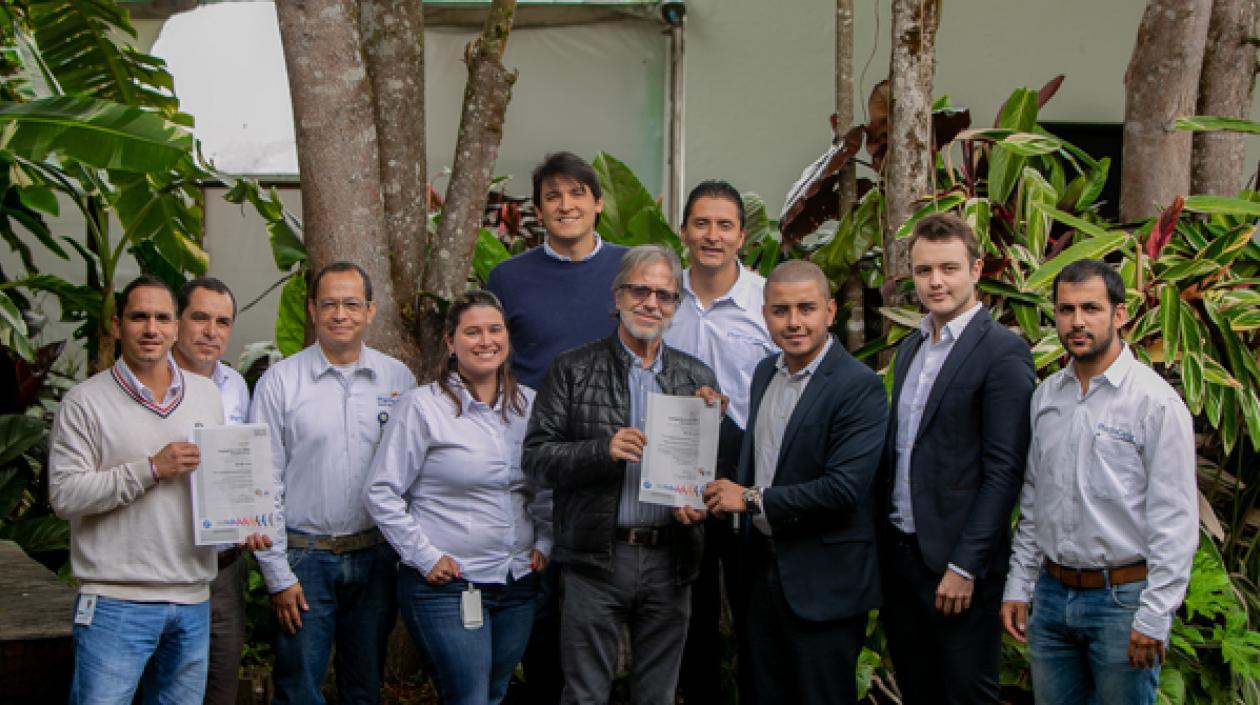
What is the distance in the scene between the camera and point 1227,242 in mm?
4352

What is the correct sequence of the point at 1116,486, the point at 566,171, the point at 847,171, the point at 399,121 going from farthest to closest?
1. the point at 847,171
2. the point at 399,121
3. the point at 566,171
4. the point at 1116,486

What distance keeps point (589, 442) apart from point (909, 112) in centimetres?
219

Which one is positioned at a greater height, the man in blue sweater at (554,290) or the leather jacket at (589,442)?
the man in blue sweater at (554,290)

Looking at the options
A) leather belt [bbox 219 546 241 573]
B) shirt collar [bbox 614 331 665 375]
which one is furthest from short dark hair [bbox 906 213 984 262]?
leather belt [bbox 219 546 241 573]

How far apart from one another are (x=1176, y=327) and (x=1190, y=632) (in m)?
1.05

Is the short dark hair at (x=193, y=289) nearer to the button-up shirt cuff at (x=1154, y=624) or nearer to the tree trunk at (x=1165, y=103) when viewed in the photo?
the button-up shirt cuff at (x=1154, y=624)

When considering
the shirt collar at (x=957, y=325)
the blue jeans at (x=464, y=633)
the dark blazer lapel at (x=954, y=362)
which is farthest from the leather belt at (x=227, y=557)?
the shirt collar at (x=957, y=325)

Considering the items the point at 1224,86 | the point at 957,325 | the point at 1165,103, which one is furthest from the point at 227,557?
the point at 1224,86

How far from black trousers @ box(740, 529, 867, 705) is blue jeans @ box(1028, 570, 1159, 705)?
501 mm

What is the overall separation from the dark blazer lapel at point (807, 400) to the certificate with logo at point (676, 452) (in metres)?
0.21

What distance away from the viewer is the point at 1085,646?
3266mm

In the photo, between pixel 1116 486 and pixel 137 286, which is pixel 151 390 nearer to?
pixel 137 286

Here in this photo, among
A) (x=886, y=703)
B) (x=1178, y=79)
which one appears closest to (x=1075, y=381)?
(x=886, y=703)

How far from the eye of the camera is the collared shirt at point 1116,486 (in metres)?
3.09
